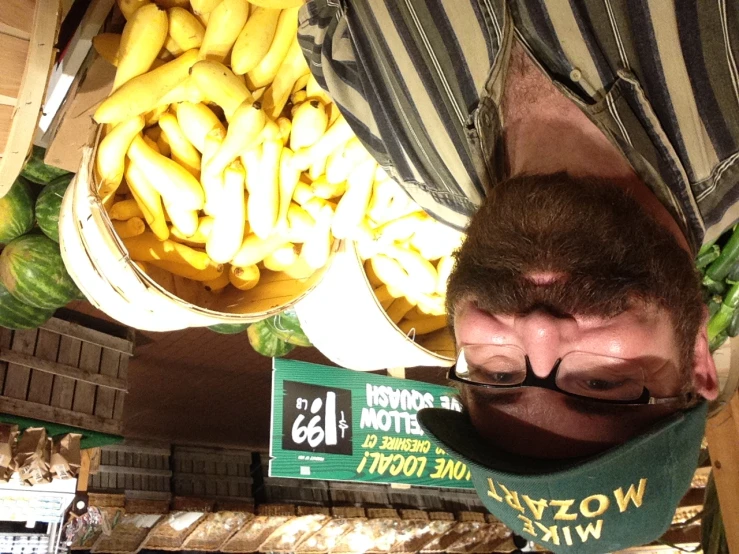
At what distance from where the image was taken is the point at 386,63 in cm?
122

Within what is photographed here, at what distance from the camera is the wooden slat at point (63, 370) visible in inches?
96.7

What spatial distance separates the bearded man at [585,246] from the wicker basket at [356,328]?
2.00 feet

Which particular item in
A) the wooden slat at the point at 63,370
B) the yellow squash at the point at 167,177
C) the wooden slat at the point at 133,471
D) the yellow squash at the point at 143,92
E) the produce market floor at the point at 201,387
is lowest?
the wooden slat at the point at 133,471

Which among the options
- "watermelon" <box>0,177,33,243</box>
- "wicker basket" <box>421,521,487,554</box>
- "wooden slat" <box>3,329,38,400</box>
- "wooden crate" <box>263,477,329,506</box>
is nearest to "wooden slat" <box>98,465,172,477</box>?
"wooden crate" <box>263,477,329,506</box>

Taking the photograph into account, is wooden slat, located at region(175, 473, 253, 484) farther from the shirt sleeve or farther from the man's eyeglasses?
the man's eyeglasses

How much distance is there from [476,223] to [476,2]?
0.35 meters

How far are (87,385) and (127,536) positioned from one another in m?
1.34

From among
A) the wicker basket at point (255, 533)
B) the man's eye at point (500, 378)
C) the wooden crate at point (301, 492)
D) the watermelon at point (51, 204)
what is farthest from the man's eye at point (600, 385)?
the wooden crate at point (301, 492)

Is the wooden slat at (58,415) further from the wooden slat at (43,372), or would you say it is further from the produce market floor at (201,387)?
the produce market floor at (201,387)

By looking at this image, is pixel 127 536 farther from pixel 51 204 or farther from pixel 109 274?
pixel 109 274

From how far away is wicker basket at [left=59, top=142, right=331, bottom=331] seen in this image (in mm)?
1303

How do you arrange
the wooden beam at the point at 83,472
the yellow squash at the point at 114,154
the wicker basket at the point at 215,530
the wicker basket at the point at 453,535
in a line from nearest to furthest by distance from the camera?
1. the yellow squash at the point at 114,154
2. the wooden beam at the point at 83,472
3. the wicker basket at the point at 215,530
4. the wicker basket at the point at 453,535

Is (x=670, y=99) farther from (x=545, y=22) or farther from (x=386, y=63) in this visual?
(x=386, y=63)

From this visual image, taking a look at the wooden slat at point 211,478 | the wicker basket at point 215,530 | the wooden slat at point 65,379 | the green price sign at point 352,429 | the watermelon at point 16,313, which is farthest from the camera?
the wooden slat at point 211,478
